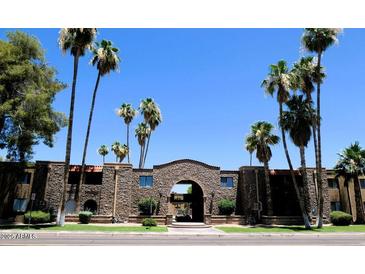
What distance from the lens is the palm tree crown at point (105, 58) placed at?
33.6m

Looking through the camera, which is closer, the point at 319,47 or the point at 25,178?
the point at 319,47

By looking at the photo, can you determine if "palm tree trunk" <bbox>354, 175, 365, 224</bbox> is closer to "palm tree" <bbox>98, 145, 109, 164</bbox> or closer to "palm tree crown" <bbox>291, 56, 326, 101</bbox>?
"palm tree crown" <bbox>291, 56, 326, 101</bbox>

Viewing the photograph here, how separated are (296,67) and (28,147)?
2746cm

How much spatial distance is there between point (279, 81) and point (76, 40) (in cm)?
1999

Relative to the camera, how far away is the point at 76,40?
2869 cm

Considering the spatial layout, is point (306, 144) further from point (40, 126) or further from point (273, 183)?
point (40, 126)

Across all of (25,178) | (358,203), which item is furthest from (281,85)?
(25,178)

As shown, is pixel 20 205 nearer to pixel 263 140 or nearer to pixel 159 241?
pixel 159 241

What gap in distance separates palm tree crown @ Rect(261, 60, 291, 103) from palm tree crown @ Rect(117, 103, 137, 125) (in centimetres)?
2775

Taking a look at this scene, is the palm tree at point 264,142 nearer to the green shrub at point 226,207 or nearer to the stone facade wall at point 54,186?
the green shrub at point 226,207

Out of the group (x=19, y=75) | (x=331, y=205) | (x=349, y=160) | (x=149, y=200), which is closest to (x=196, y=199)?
(x=149, y=200)

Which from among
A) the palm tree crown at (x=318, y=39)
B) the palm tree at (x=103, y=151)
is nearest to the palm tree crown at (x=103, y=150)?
the palm tree at (x=103, y=151)

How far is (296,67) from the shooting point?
31250 mm

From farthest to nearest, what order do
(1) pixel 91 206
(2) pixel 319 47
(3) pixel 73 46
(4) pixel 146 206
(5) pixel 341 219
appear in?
(1) pixel 91 206 → (4) pixel 146 206 → (5) pixel 341 219 → (3) pixel 73 46 → (2) pixel 319 47
